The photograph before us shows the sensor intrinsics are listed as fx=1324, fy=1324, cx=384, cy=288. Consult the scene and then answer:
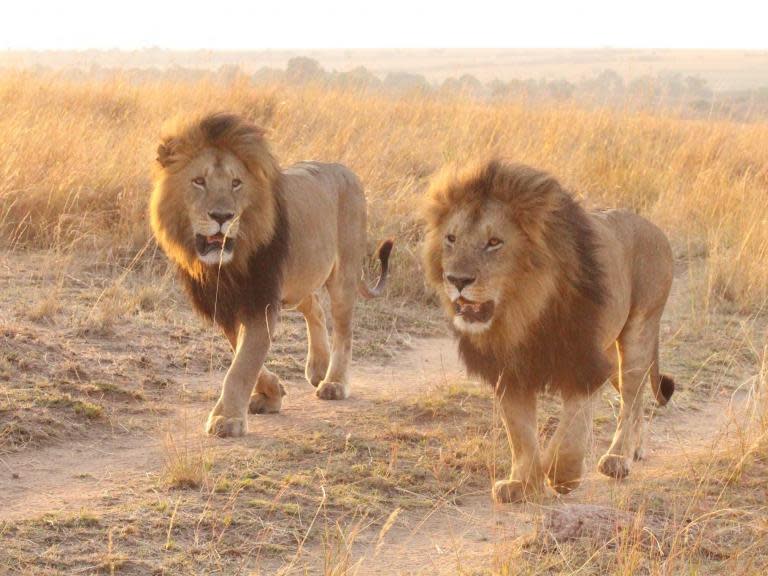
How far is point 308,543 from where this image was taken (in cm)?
386

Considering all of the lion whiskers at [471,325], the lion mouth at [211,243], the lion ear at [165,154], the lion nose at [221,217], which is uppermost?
the lion ear at [165,154]

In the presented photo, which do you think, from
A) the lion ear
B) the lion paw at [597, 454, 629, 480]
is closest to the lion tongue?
the lion paw at [597, 454, 629, 480]

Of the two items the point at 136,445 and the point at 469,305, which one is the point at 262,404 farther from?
the point at 469,305

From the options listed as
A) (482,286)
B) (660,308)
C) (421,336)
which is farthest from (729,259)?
(482,286)

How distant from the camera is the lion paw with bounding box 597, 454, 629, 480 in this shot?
15.1ft

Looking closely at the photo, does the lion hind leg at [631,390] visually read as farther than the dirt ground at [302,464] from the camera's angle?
→ Yes

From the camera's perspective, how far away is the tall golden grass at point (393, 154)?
762cm

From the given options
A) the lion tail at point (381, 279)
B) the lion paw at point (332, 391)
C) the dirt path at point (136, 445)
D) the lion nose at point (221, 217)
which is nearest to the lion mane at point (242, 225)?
the lion nose at point (221, 217)

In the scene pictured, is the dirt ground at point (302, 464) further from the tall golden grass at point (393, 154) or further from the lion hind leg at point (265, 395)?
the tall golden grass at point (393, 154)

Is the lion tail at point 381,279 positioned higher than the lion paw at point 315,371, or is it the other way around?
the lion tail at point 381,279

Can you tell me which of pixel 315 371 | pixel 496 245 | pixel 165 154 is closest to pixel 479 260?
pixel 496 245

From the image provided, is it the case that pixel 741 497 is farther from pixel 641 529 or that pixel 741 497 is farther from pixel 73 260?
pixel 73 260

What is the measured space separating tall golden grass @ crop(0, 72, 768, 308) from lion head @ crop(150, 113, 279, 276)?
33cm

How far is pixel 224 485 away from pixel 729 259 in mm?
4404
